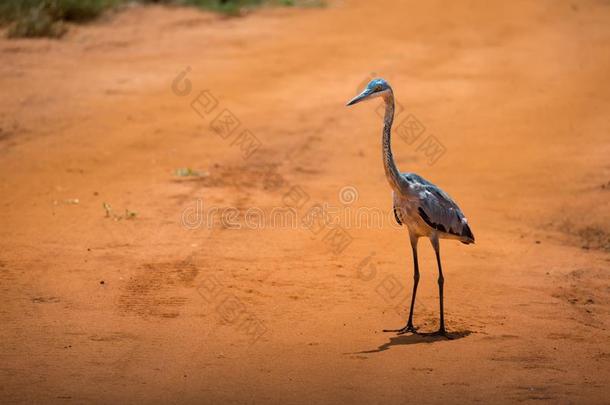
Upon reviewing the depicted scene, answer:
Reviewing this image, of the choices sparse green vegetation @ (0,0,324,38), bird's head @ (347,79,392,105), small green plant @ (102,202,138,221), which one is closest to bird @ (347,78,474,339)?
bird's head @ (347,79,392,105)

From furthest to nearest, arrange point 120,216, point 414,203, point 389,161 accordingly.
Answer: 1. point 120,216
2. point 414,203
3. point 389,161

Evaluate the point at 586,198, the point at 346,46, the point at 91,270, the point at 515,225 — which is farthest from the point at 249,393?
the point at 346,46

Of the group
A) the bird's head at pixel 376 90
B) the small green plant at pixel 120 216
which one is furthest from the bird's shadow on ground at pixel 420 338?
the small green plant at pixel 120 216

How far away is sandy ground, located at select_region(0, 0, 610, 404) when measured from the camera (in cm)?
692

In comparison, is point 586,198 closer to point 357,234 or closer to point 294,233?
point 357,234

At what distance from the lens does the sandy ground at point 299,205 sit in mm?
6922

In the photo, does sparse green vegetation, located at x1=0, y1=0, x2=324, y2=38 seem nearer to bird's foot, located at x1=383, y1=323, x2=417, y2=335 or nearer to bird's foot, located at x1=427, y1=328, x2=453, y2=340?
bird's foot, located at x1=383, y1=323, x2=417, y2=335

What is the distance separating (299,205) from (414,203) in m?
3.61

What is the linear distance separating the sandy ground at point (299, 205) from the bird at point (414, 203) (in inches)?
31.2

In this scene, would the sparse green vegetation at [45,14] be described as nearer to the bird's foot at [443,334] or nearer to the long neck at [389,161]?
the long neck at [389,161]

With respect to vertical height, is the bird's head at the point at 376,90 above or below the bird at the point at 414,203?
above

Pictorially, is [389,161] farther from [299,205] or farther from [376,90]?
[299,205]

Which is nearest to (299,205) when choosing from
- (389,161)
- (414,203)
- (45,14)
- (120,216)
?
(120,216)

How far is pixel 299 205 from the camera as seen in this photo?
1128 cm
